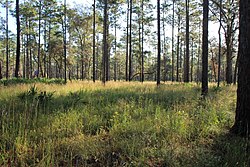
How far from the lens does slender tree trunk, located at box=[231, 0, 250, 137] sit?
408cm

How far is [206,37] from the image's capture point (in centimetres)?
950

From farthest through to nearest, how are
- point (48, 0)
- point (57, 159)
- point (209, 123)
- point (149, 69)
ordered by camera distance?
point (149, 69)
point (48, 0)
point (209, 123)
point (57, 159)

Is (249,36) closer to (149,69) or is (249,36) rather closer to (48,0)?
(48,0)

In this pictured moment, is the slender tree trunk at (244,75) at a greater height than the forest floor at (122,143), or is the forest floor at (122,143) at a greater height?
the slender tree trunk at (244,75)

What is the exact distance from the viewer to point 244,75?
4.13 metres

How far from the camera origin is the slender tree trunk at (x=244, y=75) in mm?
4078

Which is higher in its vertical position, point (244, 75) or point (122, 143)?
point (244, 75)

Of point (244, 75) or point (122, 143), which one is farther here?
point (244, 75)

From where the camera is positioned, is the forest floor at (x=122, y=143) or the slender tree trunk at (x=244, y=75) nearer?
the forest floor at (x=122, y=143)

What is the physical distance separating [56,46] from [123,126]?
30.9 meters

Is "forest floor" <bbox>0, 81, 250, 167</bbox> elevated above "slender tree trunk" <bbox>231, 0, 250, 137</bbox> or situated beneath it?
situated beneath

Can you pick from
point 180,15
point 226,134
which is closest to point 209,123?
point 226,134

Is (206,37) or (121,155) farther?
(206,37)

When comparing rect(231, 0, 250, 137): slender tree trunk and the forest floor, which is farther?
rect(231, 0, 250, 137): slender tree trunk
